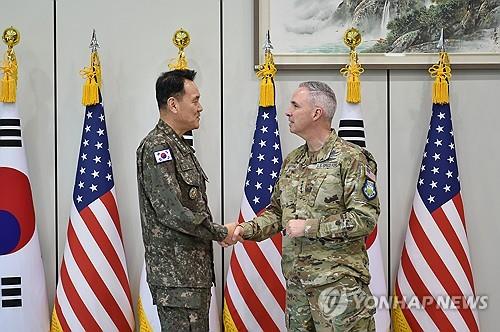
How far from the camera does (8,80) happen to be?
141 inches

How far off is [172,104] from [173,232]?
19.6 inches

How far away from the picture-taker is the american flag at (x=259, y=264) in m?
3.68

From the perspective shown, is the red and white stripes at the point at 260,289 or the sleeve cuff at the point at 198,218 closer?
the sleeve cuff at the point at 198,218

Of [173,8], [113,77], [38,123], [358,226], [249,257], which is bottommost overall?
[249,257]

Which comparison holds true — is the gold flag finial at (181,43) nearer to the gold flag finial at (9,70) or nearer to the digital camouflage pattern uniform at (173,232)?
the gold flag finial at (9,70)

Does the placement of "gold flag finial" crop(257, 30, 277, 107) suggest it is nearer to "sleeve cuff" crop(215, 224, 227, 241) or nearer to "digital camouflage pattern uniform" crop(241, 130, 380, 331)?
"digital camouflage pattern uniform" crop(241, 130, 380, 331)

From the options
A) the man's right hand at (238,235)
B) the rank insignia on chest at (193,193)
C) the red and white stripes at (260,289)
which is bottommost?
the red and white stripes at (260,289)

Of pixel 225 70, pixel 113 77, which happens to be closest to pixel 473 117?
pixel 225 70

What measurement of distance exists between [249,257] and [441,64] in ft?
4.55

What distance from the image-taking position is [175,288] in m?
2.74

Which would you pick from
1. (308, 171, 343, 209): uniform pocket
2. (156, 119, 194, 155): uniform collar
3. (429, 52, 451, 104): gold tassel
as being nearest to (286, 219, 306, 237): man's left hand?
(308, 171, 343, 209): uniform pocket

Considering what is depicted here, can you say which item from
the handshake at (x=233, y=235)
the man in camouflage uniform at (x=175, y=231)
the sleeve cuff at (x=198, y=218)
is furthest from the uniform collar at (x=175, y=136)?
the handshake at (x=233, y=235)

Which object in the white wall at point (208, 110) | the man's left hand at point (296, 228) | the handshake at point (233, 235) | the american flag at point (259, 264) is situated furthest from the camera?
the white wall at point (208, 110)

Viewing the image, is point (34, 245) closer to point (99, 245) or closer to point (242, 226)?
point (99, 245)
